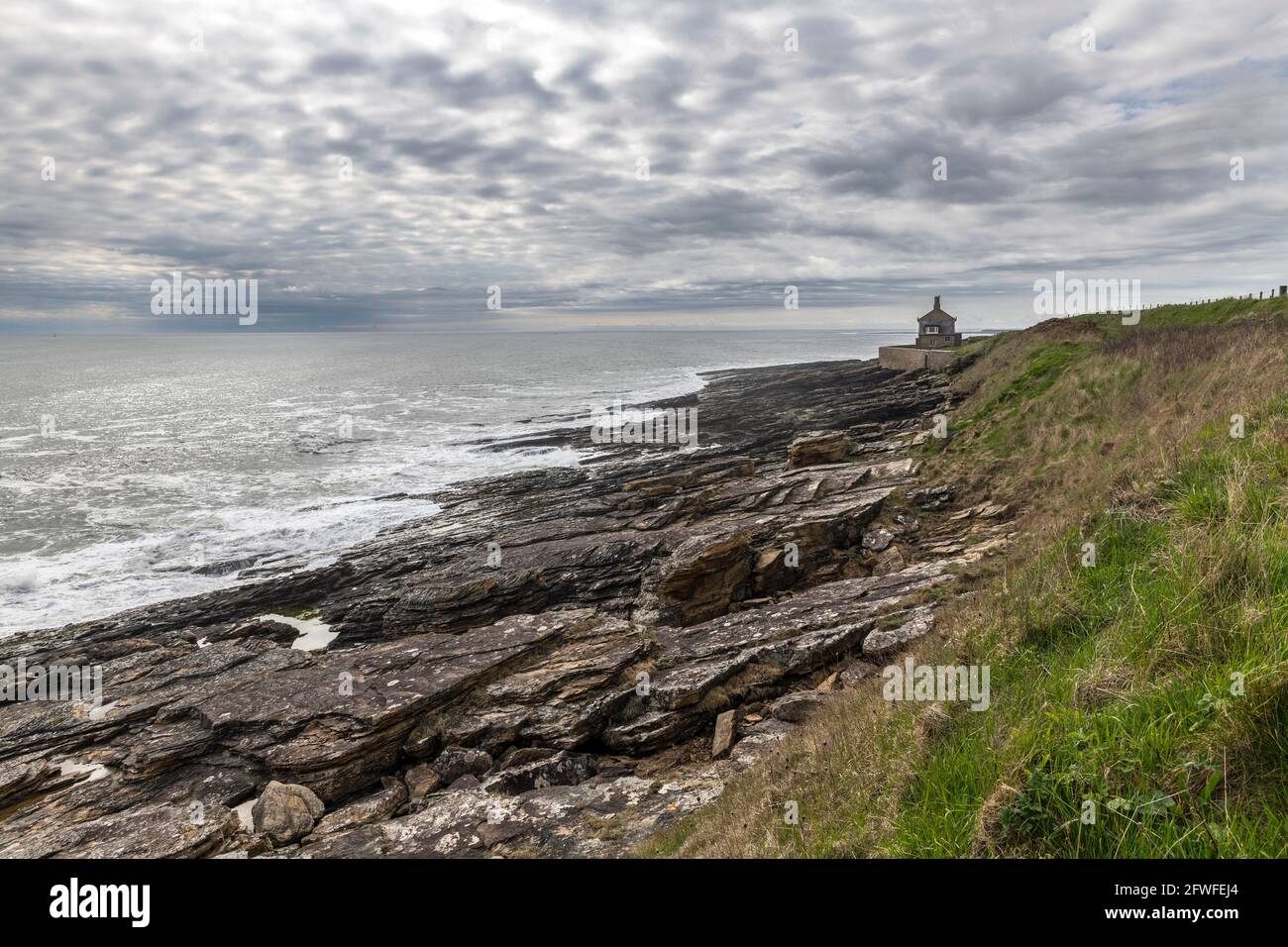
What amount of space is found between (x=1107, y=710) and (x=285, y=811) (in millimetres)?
11408

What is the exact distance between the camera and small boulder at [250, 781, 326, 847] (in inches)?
407

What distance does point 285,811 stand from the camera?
10.6m

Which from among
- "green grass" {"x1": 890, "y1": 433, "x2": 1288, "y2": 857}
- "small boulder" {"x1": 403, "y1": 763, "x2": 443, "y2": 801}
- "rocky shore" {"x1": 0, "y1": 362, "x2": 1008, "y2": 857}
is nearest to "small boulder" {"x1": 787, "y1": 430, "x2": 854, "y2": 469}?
"rocky shore" {"x1": 0, "y1": 362, "x2": 1008, "y2": 857}

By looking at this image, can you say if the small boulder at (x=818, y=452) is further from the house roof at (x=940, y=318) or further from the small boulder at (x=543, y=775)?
the house roof at (x=940, y=318)

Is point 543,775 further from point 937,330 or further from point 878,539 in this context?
point 937,330

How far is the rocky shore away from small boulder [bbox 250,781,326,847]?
6 centimetres

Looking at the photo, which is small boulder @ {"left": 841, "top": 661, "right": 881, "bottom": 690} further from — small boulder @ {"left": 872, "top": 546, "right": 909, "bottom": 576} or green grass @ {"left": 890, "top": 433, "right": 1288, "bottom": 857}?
small boulder @ {"left": 872, "top": 546, "right": 909, "bottom": 576}

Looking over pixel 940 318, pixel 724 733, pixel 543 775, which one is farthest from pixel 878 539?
pixel 940 318

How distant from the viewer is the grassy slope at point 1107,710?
13.4 feet

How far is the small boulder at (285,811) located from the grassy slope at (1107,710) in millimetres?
6247

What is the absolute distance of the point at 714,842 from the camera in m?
6.75

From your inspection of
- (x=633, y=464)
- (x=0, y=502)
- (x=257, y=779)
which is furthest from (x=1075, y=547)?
A: (x=0, y=502)
